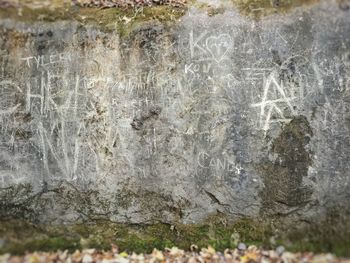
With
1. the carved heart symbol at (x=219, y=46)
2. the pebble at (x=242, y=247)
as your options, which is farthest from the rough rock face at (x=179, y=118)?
the pebble at (x=242, y=247)

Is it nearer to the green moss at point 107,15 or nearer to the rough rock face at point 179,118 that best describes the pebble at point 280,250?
the rough rock face at point 179,118

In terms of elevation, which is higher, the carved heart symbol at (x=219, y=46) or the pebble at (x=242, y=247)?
the carved heart symbol at (x=219, y=46)

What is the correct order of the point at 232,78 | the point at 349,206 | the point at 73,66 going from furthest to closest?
the point at 73,66 → the point at 232,78 → the point at 349,206

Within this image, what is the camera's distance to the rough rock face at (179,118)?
13.2 feet

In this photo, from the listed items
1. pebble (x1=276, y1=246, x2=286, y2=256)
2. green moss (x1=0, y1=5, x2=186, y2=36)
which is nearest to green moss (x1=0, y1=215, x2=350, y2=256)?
pebble (x1=276, y1=246, x2=286, y2=256)

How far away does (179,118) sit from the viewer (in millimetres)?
4281

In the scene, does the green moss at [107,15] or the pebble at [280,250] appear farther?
the green moss at [107,15]

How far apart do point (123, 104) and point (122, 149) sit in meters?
0.45

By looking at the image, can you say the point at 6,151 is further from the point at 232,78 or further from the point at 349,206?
the point at 349,206

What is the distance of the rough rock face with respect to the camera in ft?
13.2

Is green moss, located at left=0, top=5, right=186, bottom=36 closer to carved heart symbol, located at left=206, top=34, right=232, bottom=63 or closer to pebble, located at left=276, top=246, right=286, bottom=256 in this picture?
carved heart symbol, located at left=206, top=34, right=232, bottom=63

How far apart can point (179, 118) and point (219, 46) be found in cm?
80

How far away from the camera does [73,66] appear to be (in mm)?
4469

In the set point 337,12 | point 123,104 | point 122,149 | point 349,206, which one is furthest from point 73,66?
point 349,206
